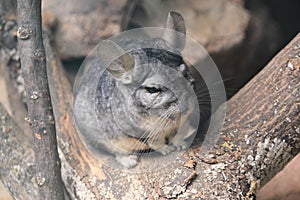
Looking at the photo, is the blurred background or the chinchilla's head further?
the blurred background

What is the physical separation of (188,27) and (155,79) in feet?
3.80

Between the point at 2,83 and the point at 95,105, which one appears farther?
the point at 2,83

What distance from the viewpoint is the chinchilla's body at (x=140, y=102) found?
2258mm

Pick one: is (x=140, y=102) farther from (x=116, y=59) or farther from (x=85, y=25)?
(x=85, y=25)

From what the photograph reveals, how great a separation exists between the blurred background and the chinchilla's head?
2.67 ft

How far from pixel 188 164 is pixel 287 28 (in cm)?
180

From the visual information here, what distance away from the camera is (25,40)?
220cm

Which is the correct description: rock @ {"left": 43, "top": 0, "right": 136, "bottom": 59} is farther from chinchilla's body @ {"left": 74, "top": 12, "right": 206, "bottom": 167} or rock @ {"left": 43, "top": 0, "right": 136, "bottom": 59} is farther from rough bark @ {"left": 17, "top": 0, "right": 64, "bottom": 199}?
rough bark @ {"left": 17, "top": 0, "right": 64, "bottom": 199}

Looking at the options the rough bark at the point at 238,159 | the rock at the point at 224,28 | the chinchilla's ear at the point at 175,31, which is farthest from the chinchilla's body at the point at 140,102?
the rock at the point at 224,28

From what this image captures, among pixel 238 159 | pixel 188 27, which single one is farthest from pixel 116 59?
pixel 188 27

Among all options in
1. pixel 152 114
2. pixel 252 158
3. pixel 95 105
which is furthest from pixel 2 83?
pixel 252 158

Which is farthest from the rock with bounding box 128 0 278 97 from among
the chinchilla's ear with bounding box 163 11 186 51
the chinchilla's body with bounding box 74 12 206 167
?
the chinchilla's ear with bounding box 163 11 186 51

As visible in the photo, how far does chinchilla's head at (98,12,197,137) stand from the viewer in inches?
88.4

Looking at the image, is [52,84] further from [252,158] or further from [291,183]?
[291,183]
